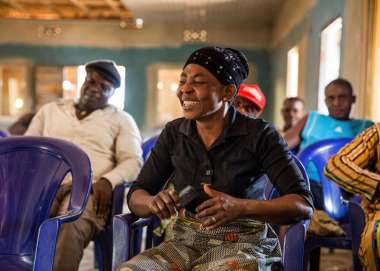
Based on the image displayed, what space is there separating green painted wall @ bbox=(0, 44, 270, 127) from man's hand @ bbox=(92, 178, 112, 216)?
8715mm

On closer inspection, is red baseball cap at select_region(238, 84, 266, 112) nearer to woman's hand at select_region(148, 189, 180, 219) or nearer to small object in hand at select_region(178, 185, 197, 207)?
small object in hand at select_region(178, 185, 197, 207)

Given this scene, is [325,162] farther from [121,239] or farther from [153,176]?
[121,239]

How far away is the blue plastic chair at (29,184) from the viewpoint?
202 centimetres

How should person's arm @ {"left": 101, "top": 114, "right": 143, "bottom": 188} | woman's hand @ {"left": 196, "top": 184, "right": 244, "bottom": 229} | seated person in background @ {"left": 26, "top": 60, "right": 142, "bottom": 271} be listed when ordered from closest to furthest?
woman's hand @ {"left": 196, "top": 184, "right": 244, "bottom": 229}
person's arm @ {"left": 101, "top": 114, "right": 143, "bottom": 188}
seated person in background @ {"left": 26, "top": 60, "right": 142, "bottom": 271}

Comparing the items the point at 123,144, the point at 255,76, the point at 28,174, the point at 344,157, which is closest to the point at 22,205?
the point at 28,174

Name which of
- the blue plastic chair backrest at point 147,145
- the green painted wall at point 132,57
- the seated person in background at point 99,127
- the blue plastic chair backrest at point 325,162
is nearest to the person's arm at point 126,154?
the seated person in background at point 99,127

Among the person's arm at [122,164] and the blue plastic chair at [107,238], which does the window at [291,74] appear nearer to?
the person's arm at [122,164]

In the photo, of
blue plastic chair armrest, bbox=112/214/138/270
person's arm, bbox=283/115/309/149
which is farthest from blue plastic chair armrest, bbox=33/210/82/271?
person's arm, bbox=283/115/309/149

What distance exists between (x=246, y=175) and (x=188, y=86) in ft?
1.03

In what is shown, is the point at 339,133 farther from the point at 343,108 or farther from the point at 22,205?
the point at 22,205

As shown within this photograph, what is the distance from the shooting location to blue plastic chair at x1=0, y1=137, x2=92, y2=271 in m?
2.02

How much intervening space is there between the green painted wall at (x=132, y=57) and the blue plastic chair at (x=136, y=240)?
9307mm

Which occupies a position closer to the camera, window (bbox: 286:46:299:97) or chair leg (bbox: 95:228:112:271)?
chair leg (bbox: 95:228:112:271)

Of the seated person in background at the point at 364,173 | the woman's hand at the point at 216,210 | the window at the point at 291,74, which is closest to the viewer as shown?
the woman's hand at the point at 216,210
